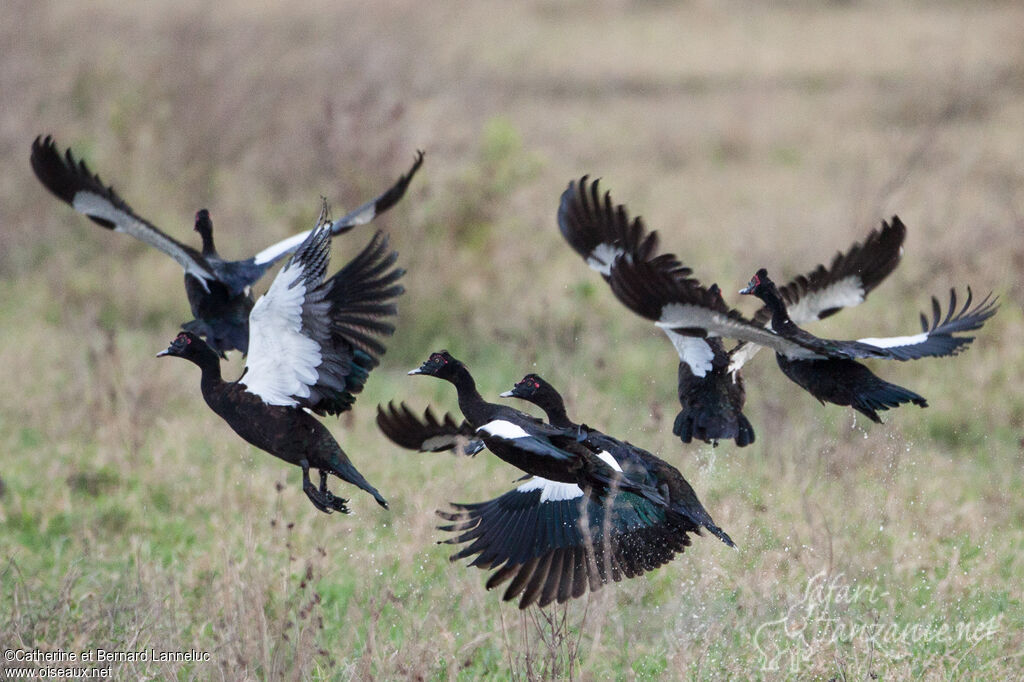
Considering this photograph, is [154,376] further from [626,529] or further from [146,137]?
[146,137]

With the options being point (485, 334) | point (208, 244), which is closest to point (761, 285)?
point (208, 244)

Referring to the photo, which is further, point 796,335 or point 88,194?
point 88,194

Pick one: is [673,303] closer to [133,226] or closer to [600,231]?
[600,231]

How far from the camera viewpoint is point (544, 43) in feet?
62.7

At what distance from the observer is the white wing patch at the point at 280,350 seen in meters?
4.83

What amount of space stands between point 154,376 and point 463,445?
4.25 meters

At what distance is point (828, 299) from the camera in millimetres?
6312

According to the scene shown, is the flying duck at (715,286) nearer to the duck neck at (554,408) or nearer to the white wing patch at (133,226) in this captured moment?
the duck neck at (554,408)

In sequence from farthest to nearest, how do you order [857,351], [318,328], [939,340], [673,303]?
[939,340] → [857,351] → [318,328] → [673,303]

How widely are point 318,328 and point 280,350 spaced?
0.17 meters

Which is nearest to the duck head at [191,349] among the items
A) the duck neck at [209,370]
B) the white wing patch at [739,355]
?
the duck neck at [209,370]

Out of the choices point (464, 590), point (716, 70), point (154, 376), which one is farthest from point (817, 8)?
point (464, 590)

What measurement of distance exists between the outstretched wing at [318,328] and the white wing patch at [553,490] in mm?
846

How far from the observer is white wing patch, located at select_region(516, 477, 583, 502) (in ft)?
17.4
